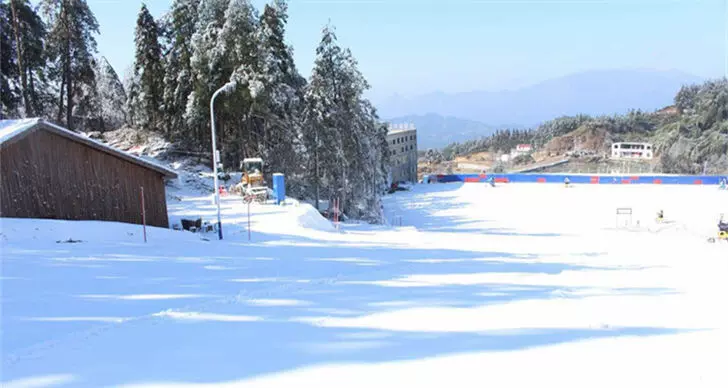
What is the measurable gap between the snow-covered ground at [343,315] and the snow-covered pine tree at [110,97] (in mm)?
31523

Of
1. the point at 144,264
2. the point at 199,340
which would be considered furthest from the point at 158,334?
the point at 144,264

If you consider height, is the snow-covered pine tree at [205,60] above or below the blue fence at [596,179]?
above

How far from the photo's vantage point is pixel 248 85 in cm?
2744

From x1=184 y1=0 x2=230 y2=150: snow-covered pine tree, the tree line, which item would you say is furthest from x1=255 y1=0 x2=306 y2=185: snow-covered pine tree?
x1=184 y1=0 x2=230 y2=150: snow-covered pine tree

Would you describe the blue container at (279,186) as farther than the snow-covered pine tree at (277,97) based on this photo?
No

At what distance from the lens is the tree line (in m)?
26.9

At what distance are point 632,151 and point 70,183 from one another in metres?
87.2

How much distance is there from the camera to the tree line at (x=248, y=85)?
26898 millimetres

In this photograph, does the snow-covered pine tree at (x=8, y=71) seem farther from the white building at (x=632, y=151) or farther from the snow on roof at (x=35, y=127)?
the white building at (x=632, y=151)

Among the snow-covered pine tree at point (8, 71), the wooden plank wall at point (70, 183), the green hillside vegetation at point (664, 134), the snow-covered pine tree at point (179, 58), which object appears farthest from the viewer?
the green hillside vegetation at point (664, 134)

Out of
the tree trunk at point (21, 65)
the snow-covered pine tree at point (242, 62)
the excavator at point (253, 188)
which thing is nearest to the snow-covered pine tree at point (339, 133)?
the snow-covered pine tree at point (242, 62)

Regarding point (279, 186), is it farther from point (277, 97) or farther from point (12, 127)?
point (12, 127)

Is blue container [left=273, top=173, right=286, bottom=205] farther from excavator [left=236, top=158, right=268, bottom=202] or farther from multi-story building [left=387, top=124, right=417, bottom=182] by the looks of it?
multi-story building [left=387, top=124, right=417, bottom=182]

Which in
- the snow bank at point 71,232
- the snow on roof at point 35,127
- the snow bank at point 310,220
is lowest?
the snow bank at point 310,220
